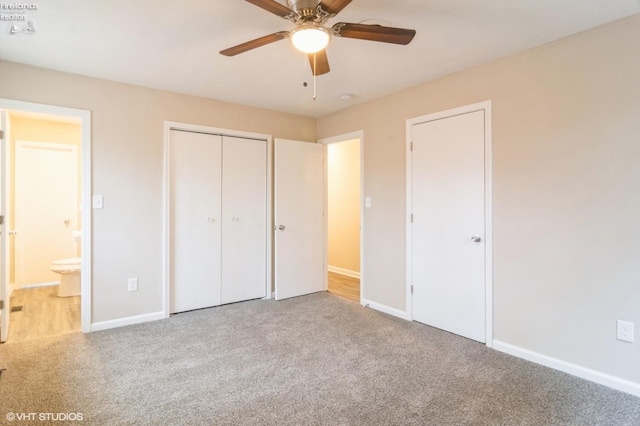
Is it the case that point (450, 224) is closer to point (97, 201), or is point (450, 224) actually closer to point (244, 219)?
point (244, 219)

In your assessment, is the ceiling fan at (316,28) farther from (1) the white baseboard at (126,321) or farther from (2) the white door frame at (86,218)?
(1) the white baseboard at (126,321)

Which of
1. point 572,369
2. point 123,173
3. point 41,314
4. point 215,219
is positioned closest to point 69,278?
point 41,314

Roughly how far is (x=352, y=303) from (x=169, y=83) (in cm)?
310

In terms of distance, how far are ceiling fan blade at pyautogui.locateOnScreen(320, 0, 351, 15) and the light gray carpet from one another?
2109 millimetres

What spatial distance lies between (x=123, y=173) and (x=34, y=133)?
97.1 inches

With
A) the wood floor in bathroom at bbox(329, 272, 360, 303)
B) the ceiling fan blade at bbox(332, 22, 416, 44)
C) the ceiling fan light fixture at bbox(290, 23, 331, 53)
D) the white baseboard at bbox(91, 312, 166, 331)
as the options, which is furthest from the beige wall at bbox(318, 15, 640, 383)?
the white baseboard at bbox(91, 312, 166, 331)

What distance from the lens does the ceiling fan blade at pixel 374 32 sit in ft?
5.55

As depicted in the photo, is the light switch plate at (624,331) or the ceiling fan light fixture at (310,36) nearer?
the ceiling fan light fixture at (310,36)

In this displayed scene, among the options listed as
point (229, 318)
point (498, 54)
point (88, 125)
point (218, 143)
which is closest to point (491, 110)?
point (498, 54)

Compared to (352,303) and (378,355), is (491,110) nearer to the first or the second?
(378,355)

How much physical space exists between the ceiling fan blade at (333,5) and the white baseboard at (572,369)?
2.68 metres

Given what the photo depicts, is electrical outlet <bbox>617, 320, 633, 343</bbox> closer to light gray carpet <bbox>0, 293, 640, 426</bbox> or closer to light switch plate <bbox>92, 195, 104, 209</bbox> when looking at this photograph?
light gray carpet <bbox>0, 293, 640, 426</bbox>

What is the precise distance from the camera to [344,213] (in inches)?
222

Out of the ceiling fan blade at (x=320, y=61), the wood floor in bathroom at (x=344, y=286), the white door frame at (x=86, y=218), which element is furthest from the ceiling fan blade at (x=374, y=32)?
the wood floor in bathroom at (x=344, y=286)
